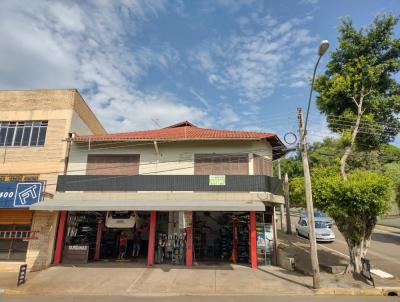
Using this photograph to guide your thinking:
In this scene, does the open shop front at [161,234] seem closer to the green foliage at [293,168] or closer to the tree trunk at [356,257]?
the tree trunk at [356,257]

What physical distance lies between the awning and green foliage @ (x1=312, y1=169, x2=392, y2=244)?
9.80ft

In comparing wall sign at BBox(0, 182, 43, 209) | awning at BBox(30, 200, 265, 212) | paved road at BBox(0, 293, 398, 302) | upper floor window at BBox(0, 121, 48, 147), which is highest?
upper floor window at BBox(0, 121, 48, 147)

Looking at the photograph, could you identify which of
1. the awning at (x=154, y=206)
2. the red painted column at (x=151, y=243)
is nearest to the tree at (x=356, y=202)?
the awning at (x=154, y=206)

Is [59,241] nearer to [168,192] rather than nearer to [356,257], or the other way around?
[168,192]

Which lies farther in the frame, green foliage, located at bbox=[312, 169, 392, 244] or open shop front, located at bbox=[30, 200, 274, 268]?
open shop front, located at bbox=[30, 200, 274, 268]

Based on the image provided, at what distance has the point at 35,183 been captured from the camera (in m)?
14.4

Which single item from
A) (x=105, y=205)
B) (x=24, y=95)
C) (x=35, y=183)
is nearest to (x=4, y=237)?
(x=35, y=183)

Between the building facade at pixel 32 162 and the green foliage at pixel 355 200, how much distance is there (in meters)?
14.2

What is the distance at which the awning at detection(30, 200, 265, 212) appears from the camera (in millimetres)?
13102

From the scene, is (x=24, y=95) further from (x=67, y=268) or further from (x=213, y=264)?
(x=213, y=264)

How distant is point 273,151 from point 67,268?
1373 cm

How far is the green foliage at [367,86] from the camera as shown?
57.8 feet

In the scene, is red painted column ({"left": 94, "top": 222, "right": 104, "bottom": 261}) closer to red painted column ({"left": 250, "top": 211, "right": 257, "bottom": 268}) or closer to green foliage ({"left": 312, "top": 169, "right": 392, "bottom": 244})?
red painted column ({"left": 250, "top": 211, "right": 257, "bottom": 268})

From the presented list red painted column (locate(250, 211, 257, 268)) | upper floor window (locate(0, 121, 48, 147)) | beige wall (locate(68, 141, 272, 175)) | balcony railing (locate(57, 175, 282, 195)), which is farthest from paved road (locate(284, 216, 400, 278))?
upper floor window (locate(0, 121, 48, 147))
